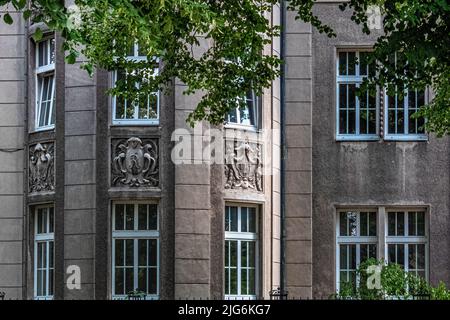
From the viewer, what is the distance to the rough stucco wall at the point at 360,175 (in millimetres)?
30250

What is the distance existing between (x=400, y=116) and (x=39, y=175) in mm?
8225

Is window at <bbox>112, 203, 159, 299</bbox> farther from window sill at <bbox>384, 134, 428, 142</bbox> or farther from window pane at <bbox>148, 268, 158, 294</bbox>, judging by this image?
window sill at <bbox>384, 134, 428, 142</bbox>

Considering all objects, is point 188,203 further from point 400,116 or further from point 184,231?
point 400,116

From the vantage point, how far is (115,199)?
28031mm

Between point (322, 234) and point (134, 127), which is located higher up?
point (134, 127)

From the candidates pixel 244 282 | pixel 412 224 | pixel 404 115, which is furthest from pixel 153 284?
pixel 404 115

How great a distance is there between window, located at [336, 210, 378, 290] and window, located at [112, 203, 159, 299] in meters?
4.67

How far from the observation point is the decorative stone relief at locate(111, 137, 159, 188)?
2794cm

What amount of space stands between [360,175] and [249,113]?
10.0ft

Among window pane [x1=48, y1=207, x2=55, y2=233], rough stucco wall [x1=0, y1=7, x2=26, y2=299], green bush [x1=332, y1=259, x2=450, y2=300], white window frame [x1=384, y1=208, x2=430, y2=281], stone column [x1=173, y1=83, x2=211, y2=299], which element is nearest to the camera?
stone column [x1=173, y1=83, x2=211, y2=299]

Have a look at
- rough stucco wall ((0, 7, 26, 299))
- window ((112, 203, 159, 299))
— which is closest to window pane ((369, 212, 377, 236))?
window ((112, 203, 159, 299))

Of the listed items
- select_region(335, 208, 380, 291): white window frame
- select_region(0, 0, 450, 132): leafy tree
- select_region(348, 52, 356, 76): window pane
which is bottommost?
select_region(335, 208, 380, 291): white window frame

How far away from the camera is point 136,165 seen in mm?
27953
